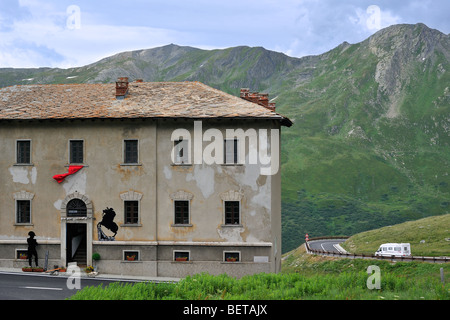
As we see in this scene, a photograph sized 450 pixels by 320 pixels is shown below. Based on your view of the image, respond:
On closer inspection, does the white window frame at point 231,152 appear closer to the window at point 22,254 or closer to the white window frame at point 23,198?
the white window frame at point 23,198

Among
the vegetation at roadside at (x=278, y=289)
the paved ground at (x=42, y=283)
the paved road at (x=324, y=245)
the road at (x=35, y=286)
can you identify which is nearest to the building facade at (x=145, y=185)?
the paved ground at (x=42, y=283)

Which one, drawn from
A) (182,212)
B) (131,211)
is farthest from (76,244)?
(182,212)

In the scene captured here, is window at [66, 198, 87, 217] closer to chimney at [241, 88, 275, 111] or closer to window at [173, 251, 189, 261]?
window at [173, 251, 189, 261]

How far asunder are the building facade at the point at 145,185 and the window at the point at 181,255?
6cm

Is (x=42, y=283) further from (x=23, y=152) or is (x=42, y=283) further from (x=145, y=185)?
(x=23, y=152)

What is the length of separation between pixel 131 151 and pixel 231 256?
345 inches

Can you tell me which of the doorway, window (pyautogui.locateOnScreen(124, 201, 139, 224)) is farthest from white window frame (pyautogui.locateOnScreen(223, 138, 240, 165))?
the doorway

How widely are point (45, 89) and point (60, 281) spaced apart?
1433cm

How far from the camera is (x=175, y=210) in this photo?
100ft

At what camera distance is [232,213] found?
→ 99.1 ft

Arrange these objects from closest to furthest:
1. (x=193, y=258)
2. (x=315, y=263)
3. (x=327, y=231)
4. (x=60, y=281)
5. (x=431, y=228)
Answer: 1. (x=60, y=281)
2. (x=193, y=258)
3. (x=315, y=263)
4. (x=431, y=228)
5. (x=327, y=231)

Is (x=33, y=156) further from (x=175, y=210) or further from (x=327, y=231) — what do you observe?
(x=327, y=231)

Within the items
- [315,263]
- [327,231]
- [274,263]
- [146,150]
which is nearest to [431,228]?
[315,263]

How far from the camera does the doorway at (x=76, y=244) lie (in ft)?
102
